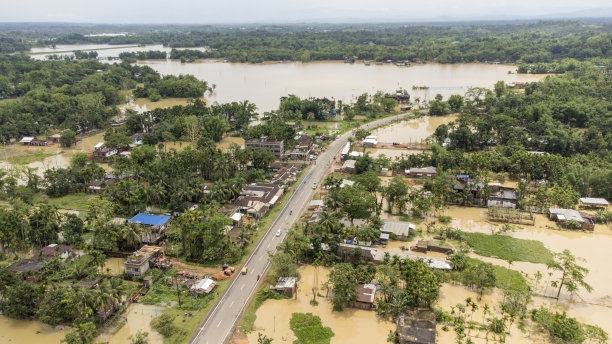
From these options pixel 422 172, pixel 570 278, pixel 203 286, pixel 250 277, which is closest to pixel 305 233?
pixel 250 277

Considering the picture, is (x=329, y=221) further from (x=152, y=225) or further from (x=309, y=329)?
(x=152, y=225)

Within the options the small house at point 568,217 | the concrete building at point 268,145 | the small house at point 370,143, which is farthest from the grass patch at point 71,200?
the small house at point 568,217

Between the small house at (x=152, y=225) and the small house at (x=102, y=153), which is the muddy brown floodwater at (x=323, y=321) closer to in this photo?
the small house at (x=152, y=225)

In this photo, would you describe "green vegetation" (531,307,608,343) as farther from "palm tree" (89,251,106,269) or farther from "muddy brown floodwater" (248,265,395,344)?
"palm tree" (89,251,106,269)

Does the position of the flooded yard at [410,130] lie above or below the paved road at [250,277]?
above

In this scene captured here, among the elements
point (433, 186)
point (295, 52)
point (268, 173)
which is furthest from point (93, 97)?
point (295, 52)

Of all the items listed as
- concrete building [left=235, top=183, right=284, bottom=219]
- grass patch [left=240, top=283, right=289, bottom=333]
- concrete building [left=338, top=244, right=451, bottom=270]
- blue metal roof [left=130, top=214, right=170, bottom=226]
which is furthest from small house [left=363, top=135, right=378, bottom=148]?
grass patch [left=240, top=283, right=289, bottom=333]
